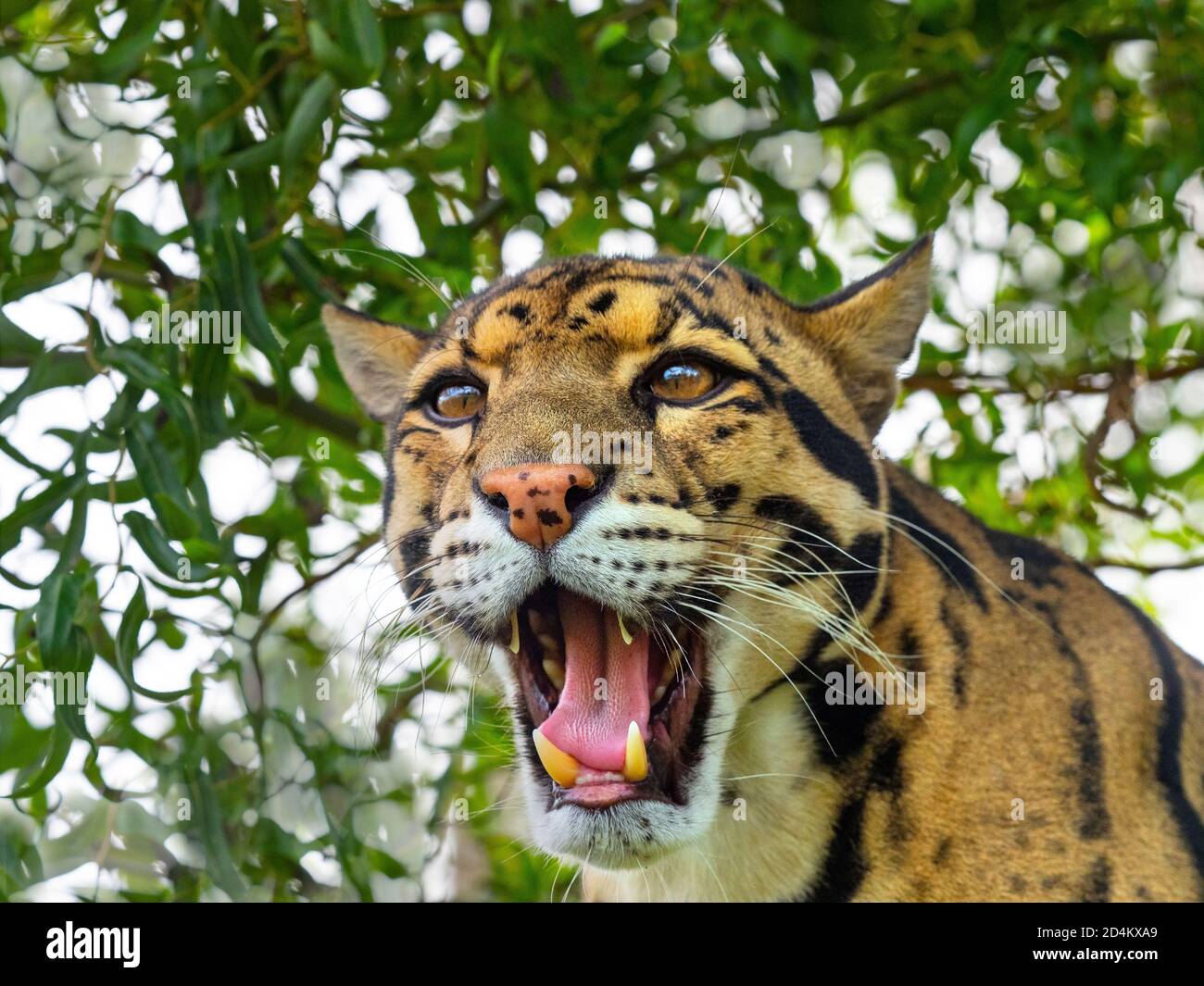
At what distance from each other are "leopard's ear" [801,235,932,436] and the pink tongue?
3.77ft

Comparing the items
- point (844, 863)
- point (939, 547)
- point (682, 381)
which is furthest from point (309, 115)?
point (844, 863)

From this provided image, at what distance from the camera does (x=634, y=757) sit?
3568 millimetres

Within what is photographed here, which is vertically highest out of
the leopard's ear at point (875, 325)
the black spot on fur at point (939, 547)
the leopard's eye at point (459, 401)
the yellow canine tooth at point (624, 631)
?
the leopard's ear at point (875, 325)

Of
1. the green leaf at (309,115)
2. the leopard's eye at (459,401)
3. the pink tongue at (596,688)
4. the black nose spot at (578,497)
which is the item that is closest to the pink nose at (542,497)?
the black nose spot at (578,497)

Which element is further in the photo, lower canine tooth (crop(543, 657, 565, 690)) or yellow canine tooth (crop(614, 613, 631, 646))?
lower canine tooth (crop(543, 657, 565, 690))

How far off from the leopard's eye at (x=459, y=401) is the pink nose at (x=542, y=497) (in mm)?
717

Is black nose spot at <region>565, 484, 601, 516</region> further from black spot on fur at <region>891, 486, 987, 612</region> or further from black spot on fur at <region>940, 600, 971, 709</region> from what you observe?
black spot on fur at <region>940, 600, 971, 709</region>

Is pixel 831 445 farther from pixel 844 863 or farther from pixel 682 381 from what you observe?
pixel 844 863

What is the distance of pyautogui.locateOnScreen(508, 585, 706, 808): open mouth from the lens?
143 inches

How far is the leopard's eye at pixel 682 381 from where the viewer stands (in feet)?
13.0

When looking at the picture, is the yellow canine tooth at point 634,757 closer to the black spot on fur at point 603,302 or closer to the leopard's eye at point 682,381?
the leopard's eye at point 682,381

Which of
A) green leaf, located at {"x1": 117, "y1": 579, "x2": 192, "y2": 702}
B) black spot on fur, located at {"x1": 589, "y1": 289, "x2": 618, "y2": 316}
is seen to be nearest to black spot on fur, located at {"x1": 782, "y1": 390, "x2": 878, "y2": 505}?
black spot on fur, located at {"x1": 589, "y1": 289, "x2": 618, "y2": 316}

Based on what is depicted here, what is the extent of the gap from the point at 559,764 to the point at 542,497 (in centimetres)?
74
